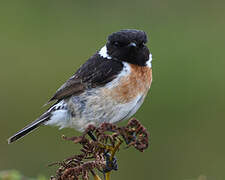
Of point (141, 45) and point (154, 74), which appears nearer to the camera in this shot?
point (141, 45)

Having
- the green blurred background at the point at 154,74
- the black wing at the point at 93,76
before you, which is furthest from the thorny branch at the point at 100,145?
the green blurred background at the point at 154,74

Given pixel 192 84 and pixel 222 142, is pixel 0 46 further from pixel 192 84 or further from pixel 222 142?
pixel 222 142

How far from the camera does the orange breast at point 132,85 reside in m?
5.98

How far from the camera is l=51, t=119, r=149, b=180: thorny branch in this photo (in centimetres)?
401

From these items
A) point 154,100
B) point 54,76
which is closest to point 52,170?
point 154,100

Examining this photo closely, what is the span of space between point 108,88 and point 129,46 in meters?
0.44

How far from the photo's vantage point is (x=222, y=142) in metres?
11.0

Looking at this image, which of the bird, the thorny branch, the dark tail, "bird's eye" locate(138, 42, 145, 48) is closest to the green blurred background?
the dark tail

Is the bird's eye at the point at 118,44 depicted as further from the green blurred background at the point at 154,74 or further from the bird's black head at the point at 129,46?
the green blurred background at the point at 154,74

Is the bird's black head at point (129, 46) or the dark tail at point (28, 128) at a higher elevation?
the bird's black head at point (129, 46)

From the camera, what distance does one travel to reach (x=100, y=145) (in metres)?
4.20

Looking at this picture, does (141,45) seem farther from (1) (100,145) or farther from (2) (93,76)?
(1) (100,145)

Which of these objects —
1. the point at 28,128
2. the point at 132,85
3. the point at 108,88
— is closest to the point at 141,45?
the point at 132,85

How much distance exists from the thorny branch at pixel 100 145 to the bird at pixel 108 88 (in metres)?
1.61
